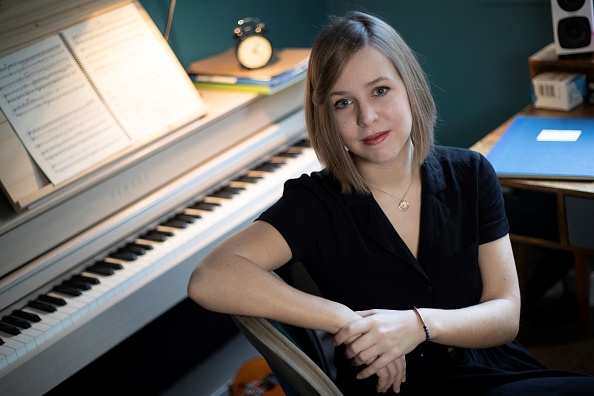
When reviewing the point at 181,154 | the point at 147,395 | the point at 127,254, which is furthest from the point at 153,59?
the point at 147,395

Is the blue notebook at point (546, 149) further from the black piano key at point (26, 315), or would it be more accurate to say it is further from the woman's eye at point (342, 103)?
the black piano key at point (26, 315)

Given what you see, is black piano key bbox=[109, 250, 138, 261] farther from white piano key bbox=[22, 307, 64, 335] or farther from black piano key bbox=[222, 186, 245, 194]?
black piano key bbox=[222, 186, 245, 194]

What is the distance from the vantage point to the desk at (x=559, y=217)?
212cm

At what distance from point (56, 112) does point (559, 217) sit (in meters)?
1.42

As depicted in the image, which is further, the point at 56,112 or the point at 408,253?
the point at 56,112

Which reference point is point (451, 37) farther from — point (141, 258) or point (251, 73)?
point (141, 258)

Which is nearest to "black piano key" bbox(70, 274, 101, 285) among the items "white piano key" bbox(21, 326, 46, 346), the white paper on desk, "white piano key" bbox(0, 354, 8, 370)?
"white piano key" bbox(21, 326, 46, 346)

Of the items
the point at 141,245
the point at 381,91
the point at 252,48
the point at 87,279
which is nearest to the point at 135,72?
the point at 252,48

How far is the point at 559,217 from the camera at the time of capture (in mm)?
2197

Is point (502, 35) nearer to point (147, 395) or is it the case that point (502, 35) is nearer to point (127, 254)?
point (127, 254)

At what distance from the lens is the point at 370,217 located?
1.62 m

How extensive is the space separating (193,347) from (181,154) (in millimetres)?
857

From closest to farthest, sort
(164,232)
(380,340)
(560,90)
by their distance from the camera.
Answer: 1. (380,340)
2. (164,232)
3. (560,90)

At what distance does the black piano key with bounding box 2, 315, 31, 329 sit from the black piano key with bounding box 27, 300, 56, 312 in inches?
2.6
